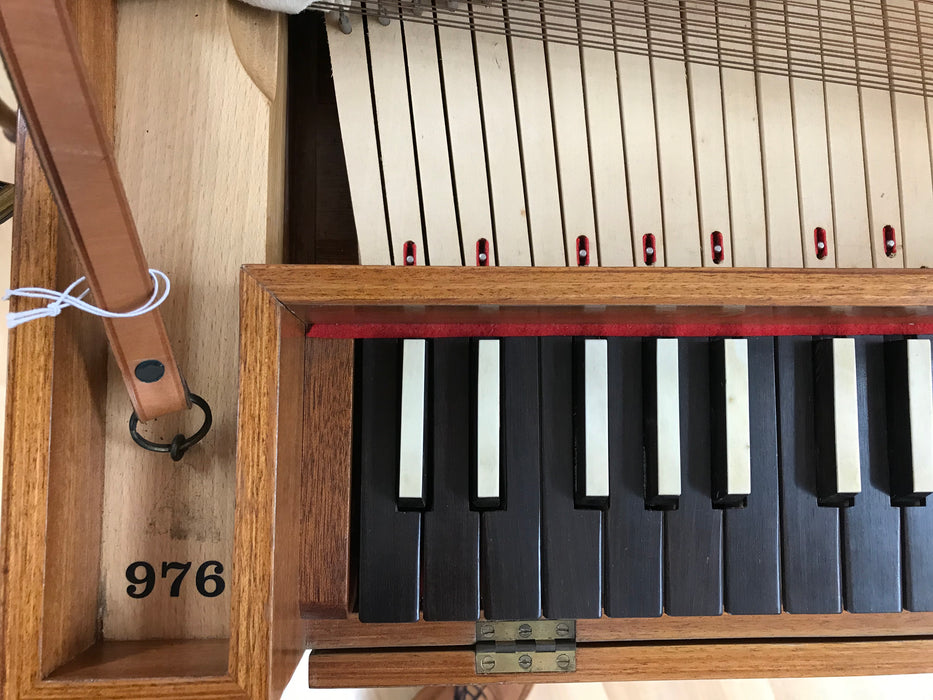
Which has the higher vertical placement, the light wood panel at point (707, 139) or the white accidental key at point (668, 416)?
the light wood panel at point (707, 139)

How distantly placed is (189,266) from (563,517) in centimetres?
59

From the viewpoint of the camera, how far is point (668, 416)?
0.96 m

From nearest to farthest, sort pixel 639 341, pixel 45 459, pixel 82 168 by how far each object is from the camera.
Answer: pixel 82 168, pixel 45 459, pixel 639 341

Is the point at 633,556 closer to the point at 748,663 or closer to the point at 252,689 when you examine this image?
the point at 748,663

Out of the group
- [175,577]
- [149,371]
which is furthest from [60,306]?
[175,577]

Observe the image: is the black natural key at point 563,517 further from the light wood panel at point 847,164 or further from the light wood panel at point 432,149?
the light wood panel at point 847,164

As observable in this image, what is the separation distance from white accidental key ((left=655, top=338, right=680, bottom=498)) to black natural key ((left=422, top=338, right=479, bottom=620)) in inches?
9.9

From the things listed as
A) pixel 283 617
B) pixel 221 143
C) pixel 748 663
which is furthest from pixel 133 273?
pixel 748 663

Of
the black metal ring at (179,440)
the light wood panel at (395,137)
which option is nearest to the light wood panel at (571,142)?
the light wood panel at (395,137)

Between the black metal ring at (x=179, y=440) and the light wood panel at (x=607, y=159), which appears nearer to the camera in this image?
the black metal ring at (x=179, y=440)

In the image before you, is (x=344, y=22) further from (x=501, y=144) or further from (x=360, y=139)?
(x=501, y=144)

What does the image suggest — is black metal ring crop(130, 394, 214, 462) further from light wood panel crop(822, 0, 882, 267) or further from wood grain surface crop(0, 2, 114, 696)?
light wood panel crop(822, 0, 882, 267)

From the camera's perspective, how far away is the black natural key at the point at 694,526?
980 millimetres

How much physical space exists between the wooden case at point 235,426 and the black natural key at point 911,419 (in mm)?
51
